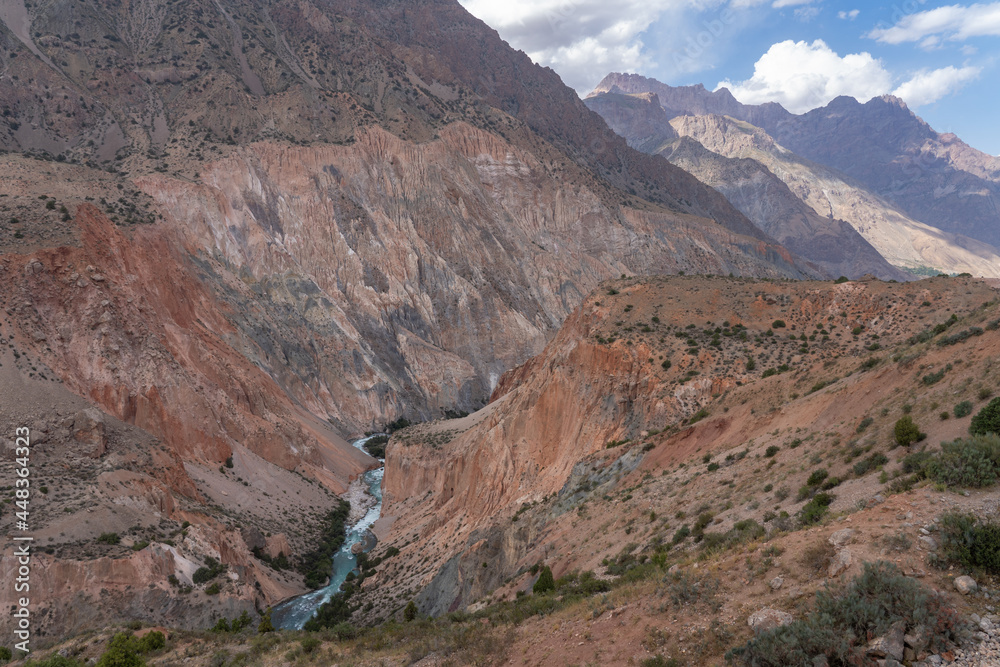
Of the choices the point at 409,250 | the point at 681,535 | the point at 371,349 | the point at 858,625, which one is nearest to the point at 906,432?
the point at 681,535

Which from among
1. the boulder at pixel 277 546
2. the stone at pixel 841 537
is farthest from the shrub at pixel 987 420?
the boulder at pixel 277 546

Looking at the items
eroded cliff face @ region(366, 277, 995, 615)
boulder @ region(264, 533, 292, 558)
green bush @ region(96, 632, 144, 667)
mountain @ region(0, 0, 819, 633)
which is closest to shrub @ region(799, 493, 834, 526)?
eroded cliff face @ region(366, 277, 995, 615)

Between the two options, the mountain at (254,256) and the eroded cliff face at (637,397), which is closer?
the eroded cliff face at (637,397)

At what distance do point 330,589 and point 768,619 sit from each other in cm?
3401

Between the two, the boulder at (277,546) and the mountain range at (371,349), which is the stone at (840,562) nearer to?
the mountain range at (371,349)

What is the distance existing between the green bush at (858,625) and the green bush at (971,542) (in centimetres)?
88

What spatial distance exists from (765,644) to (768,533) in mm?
3826

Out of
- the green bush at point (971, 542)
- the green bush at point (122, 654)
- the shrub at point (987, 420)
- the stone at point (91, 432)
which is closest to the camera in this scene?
the green bush at point (971, 542)

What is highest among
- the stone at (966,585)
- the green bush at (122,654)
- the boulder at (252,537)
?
the stone at (966,585)

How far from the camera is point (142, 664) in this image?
52.5 feet

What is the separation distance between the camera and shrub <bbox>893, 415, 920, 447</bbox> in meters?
12.5

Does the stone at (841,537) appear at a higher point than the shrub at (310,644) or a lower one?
higher

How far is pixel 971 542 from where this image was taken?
26.6ft

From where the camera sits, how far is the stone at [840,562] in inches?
344
